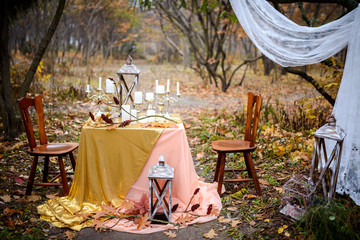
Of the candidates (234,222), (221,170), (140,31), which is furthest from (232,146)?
(140,31)

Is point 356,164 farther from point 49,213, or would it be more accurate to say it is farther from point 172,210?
A: point 49,213

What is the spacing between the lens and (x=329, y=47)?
3.49 m

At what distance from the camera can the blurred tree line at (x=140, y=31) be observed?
16.7 ft

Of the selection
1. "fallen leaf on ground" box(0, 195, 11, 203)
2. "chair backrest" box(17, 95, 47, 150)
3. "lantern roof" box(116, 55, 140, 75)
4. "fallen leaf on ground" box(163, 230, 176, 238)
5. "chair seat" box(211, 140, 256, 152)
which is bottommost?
"fallen leaf on ground" box(163, 230, 176, 238)

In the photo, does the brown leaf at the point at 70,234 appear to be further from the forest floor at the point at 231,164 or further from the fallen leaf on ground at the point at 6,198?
the fallen leaf on ground at the point at 6,198

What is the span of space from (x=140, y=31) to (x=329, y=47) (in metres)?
26.4

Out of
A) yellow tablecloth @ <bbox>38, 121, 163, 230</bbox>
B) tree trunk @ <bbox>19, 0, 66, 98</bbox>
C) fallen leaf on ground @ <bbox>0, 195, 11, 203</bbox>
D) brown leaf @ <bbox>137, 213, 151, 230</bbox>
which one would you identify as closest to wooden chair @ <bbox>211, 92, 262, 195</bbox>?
yellow tablecloth @ <bbox>38, 121, 163, 230</bbox>

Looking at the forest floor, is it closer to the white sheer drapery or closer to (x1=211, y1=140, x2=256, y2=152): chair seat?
the white sheer drapery

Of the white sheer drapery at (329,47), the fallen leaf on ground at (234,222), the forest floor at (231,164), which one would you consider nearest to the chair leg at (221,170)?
the forest floor at (231,164)

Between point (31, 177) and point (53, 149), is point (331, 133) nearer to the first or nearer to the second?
point (53, 149)

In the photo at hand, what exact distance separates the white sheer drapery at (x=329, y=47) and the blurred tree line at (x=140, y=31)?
0.72 metres

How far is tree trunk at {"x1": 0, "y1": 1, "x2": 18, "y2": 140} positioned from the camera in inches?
196

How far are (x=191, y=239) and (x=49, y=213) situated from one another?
1.53 metres

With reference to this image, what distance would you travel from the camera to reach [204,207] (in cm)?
331
